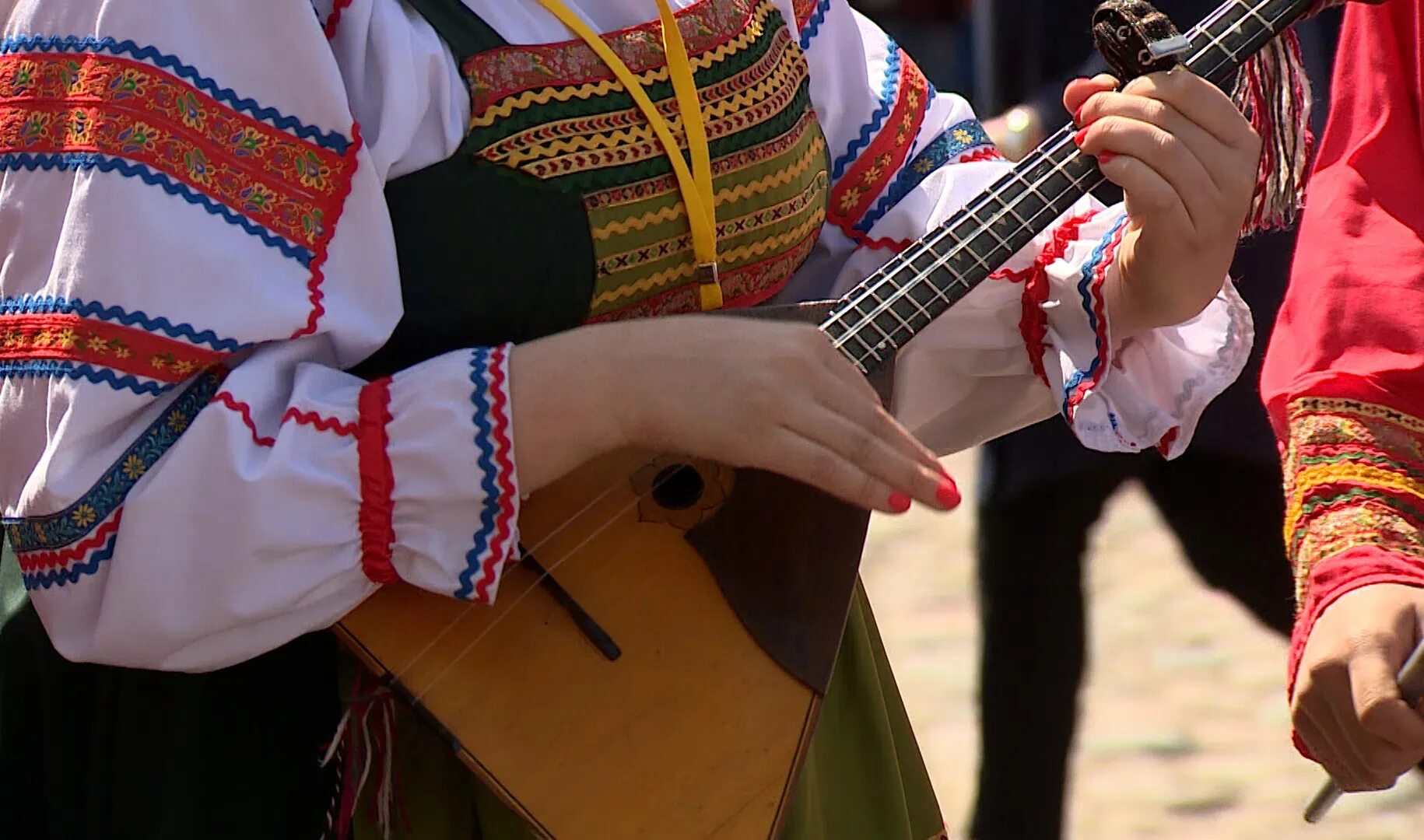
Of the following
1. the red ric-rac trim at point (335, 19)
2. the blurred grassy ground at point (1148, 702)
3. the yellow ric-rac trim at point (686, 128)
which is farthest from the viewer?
the blurred grassy ground at point (1148, 702)

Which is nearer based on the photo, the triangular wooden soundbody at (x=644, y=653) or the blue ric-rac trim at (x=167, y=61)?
the blue ric-rac trim at (x=167, y=61)

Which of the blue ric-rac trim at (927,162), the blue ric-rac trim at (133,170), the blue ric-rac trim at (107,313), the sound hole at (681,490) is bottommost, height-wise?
the sound hole at (681,490)

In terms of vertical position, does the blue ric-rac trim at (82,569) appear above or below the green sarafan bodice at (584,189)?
below

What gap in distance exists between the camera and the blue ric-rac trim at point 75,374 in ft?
3.52

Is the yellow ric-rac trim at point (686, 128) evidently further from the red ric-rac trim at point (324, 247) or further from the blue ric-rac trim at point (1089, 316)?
the blue ric-rac trim at point (1089, 316)

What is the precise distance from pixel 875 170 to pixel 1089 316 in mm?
248

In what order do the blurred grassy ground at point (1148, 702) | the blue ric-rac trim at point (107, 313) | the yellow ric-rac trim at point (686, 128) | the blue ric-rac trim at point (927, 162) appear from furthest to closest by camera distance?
the blurred grassy ground at point (1148, 702) → the blue ric-rac trim at point (927, 162) → the yellow ric-rac trim at point (686, 128) → the blue ric-rac trim at point (107, 313)

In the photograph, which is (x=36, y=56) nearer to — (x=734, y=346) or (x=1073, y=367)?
(x=734, y=346)

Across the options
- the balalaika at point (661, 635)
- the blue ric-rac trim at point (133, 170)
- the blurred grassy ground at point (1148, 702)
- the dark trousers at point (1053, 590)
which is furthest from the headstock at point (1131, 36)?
the blurred grassy ground at point (1148, 702)

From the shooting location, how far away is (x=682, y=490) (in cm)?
136

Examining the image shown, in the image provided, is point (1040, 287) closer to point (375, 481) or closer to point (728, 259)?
point (728, 259)

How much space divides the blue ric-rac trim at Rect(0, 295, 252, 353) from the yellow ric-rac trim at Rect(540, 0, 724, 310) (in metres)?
0.37

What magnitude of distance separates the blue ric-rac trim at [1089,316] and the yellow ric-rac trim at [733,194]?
25cm

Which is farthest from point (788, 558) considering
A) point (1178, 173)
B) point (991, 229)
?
point (1178, 173)
